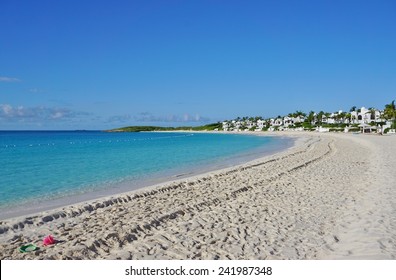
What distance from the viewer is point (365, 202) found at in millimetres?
8875

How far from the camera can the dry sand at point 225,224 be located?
18.9 ft

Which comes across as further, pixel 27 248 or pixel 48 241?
pixel 48 241

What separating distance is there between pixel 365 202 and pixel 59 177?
43.4 ft

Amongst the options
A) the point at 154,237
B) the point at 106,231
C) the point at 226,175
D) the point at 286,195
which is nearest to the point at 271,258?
the point at 154,237

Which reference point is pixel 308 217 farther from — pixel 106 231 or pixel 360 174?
pixel 360 174

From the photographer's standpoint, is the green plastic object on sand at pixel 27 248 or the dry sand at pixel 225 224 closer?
the dry sand at pixel 225 224

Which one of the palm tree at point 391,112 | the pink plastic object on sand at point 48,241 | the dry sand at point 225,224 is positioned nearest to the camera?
the dry sand at point 225,224

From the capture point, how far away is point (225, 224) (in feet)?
23.7

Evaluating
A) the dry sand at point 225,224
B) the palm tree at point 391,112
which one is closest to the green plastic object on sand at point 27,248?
the dry sand at point 225,224

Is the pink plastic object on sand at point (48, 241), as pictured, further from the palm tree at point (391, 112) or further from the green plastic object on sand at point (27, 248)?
the palm tree at point (391, 112)

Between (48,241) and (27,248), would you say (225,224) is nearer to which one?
(48,241)

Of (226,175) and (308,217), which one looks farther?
(226,175)

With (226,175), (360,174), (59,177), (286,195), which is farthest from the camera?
(59,177)

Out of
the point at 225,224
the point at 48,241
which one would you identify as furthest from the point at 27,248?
the point at 225,224
